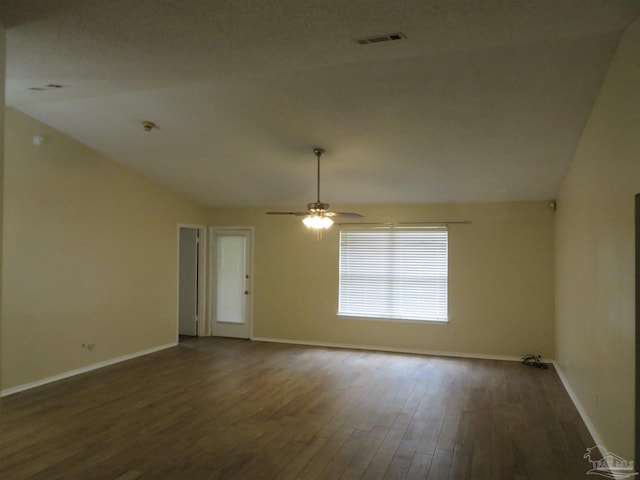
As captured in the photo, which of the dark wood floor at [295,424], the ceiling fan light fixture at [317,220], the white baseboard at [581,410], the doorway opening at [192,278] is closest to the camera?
the dark wood floor at [295,424]

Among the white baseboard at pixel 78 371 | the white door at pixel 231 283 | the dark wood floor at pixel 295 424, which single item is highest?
the white door at pixel 231 283

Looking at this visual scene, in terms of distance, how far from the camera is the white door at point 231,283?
8.23m

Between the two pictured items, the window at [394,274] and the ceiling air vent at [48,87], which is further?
the window at [394,274]

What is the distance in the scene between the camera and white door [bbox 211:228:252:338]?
8.23m

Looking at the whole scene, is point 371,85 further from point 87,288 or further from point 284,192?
point 87,288

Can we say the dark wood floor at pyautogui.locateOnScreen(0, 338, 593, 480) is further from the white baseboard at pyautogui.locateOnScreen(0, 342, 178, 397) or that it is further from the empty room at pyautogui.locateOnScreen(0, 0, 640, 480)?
the white baseboard at pyautogui.locateOnScreen(0, 342, 178, 397)

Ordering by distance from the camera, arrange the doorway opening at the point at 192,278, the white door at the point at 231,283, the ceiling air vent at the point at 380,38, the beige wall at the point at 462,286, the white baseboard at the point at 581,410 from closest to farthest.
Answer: the ceiling air vent at the point at 380,38, the white baseboard at the point at 581,410, the beige wall at the point at 462,286, the white door at the point at 231,283, the doorway opening at the point at 192,278

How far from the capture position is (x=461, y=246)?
6.98 metres

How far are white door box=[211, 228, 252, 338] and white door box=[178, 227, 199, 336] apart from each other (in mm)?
318

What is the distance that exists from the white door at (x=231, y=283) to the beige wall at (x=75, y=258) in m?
1.07

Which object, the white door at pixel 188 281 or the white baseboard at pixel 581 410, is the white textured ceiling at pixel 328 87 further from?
the white baseboard at pixel 581 410

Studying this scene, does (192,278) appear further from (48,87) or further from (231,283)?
(48,87)

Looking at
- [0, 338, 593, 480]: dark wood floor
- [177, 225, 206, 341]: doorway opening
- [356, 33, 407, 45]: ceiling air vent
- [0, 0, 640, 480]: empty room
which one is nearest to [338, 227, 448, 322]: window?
[0, 0, 640, 480]: empty room

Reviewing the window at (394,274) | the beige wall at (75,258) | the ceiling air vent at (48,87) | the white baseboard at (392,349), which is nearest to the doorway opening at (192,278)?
the beige wall at (75,258)
